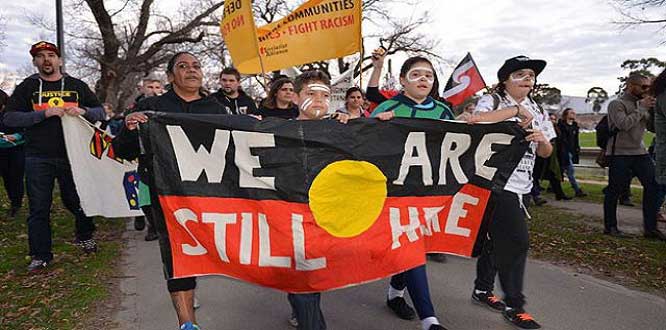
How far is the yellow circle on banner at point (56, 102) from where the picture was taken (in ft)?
16.8

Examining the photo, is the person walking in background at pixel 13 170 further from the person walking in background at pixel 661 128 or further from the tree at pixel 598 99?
the tree at pixel 598 99

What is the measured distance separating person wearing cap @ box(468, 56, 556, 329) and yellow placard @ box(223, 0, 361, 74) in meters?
1.56

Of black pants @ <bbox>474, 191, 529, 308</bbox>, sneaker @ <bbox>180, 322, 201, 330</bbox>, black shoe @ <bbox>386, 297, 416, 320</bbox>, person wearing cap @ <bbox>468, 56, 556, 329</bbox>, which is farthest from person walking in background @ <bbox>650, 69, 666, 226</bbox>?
sneaker @ <bbox>180, 322, 201, 330</bbox>

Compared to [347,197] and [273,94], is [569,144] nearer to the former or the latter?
[273,94]

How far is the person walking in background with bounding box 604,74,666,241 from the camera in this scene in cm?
633

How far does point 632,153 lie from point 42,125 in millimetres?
6728

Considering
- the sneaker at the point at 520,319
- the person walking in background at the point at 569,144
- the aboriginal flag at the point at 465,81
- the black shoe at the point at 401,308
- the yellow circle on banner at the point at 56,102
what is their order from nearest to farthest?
1. the sneaker at the point at 520,319
2. the black shoe at the point at 401,308
3. the yellow circle on banner at the point at 56,102
4. the aboriginal flag at the point at 465,81
5. the person walking in background at the point at 569,144

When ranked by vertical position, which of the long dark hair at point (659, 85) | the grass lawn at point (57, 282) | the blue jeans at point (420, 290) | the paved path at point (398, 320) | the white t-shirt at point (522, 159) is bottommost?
the paved path at point (398, 320)

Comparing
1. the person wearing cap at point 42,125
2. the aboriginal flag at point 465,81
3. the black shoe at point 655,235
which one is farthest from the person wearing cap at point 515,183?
the aboriginal flag at point 465,81

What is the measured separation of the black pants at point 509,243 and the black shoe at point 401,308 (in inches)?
27.5

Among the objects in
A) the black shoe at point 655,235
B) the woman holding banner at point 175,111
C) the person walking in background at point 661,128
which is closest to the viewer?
the woman holding banner at point 175,111

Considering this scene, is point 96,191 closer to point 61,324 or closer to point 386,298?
point 61,324

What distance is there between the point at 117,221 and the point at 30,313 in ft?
13.6

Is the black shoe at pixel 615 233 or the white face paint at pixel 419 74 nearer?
the white face paint at pixel 419 74
